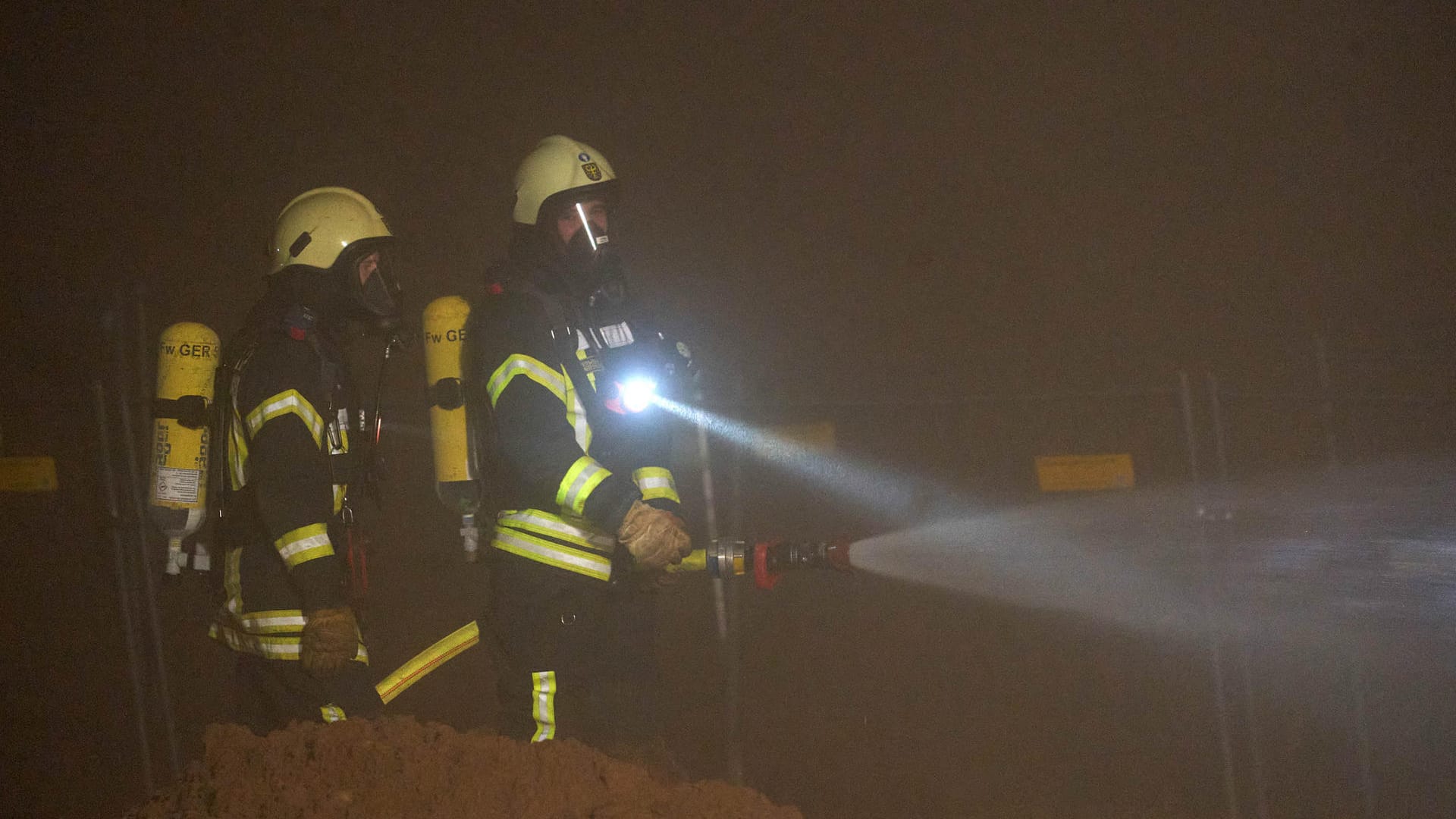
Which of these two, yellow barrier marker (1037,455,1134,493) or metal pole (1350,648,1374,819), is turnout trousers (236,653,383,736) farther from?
metal pole (1350,648,1374,819)

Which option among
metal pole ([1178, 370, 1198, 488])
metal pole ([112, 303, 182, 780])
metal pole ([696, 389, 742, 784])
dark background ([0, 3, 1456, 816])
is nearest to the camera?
metal pole ([1178, 370, 1198, 488])

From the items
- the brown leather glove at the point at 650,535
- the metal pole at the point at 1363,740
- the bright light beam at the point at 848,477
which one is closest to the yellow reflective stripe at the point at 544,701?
the brown leather glove at the point at 650,535

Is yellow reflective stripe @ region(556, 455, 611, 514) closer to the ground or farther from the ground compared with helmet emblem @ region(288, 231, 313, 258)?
closer to the ground

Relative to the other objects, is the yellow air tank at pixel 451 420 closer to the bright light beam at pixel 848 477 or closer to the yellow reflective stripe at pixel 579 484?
the yellow reflective stripe at pixel 579 484

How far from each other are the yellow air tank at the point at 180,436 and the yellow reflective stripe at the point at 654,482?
1490 mm

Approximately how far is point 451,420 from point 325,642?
85 cm

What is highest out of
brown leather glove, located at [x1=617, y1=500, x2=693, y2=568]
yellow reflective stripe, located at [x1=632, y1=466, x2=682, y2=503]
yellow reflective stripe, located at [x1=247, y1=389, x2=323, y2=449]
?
yellow reflective stripe, located at [x1=247, y1=389, x2=323, y2=449]

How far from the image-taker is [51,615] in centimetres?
529

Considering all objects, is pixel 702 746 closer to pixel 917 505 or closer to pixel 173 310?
pixel 917 505

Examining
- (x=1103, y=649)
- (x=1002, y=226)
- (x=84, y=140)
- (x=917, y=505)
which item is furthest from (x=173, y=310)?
(x=1103, y=649)

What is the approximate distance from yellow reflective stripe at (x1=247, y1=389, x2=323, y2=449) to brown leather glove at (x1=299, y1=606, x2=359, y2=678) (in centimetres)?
52

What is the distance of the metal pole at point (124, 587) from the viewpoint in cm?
480

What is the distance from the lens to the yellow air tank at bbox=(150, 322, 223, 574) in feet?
11.3

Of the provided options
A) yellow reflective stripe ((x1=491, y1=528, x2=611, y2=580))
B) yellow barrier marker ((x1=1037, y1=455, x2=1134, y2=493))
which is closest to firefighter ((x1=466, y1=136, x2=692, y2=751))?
yellow reflective stripe ((x1=491, y1=528, x2=611, y2=580))
